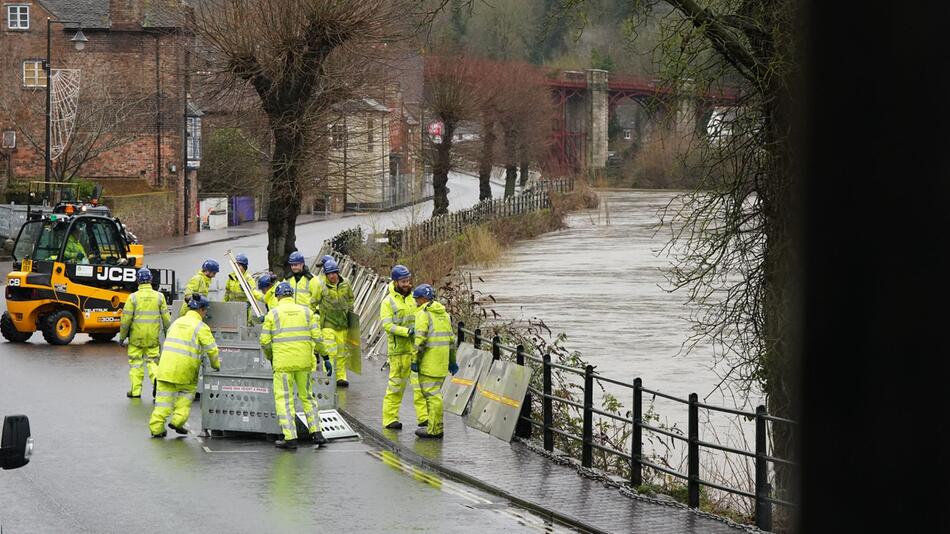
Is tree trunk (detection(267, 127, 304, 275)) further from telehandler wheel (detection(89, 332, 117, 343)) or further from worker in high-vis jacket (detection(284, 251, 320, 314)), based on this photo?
worker in high-vis jacket (detection(284, 251, 320, 314))

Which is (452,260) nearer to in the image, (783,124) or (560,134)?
(783,124)

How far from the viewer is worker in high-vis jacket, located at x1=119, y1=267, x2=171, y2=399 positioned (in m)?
19.2

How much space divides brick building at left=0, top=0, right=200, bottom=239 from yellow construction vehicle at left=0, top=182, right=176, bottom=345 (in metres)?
31.7

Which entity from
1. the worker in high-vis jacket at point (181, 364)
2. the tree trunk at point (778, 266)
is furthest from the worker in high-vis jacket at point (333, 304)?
the tree trunk at point (778, 266)

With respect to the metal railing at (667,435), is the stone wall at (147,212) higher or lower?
higher

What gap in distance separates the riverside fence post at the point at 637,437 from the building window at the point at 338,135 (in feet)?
67.3

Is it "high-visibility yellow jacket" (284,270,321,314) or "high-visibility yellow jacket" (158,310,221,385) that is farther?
"high-visibility yellow jacket" (284,270,321,314)

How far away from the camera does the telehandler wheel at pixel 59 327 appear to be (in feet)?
83.3

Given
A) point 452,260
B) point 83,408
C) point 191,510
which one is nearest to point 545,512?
point 191,510

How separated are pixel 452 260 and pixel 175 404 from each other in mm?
21472

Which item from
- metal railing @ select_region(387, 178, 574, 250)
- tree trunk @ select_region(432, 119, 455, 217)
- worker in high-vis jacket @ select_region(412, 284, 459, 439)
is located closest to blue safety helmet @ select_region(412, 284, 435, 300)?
worker in high-vis jacket @ select_region(412, 284, 459, 439)

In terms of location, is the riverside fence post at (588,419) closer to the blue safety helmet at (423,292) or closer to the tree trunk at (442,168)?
the blue safety helmet at (423,292)

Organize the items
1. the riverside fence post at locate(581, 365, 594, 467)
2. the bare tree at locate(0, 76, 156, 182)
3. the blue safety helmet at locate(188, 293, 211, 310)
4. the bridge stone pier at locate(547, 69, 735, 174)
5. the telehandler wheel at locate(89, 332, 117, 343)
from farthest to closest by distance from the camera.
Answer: the bridge stone pier at locate(547, 69, 735, 174) < the bare tree at locate(0, 76, 156, 182) < the telehandler wheel at locate(89, 332, 117, 343) < the blue safety helmet at locate(188, 293, 211, 310) < the riverside fence post at locate(581, 365, 594, 467)

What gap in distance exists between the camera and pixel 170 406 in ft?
53.4
